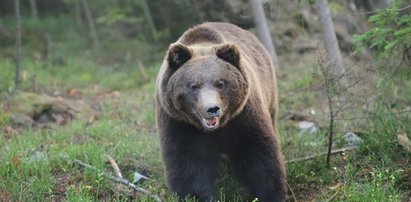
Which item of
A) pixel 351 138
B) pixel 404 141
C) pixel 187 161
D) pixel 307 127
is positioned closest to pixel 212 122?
pixel 187 161

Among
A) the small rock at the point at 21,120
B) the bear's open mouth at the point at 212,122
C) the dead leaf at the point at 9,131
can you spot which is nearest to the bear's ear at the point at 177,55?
the bear's open mouth at the point at 212,122

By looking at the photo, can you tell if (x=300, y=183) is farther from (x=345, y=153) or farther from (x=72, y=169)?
(x=72, y=169)

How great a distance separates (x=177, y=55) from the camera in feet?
18.5

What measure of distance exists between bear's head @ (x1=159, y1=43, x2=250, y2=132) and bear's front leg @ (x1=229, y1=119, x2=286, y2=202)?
31cm

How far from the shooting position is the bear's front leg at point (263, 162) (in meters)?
5.70

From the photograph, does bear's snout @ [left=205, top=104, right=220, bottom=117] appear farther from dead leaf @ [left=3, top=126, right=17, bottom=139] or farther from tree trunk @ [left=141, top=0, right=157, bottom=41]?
tree trunk @ [left=141, top=0, right=157, bottom=41]

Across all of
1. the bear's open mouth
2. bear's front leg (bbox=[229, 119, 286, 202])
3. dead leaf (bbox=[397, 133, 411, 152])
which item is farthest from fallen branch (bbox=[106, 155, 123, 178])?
dead leaf (bbox=[397, 133, 411, 152])

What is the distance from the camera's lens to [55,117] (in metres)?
9.45

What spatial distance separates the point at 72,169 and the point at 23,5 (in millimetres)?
16869

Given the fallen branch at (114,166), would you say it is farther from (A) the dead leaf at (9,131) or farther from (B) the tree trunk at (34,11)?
(B) the tree trunk at (34,11)

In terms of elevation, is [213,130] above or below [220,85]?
below

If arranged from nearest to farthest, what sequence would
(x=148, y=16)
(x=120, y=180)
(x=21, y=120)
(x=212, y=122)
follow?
(x=212, y=122) → (x=120, y=180) → (x=21, y=120) → (x=148, y=16)

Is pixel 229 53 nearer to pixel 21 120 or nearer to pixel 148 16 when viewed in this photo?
pixel 21 120

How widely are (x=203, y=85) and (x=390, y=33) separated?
101 inches
